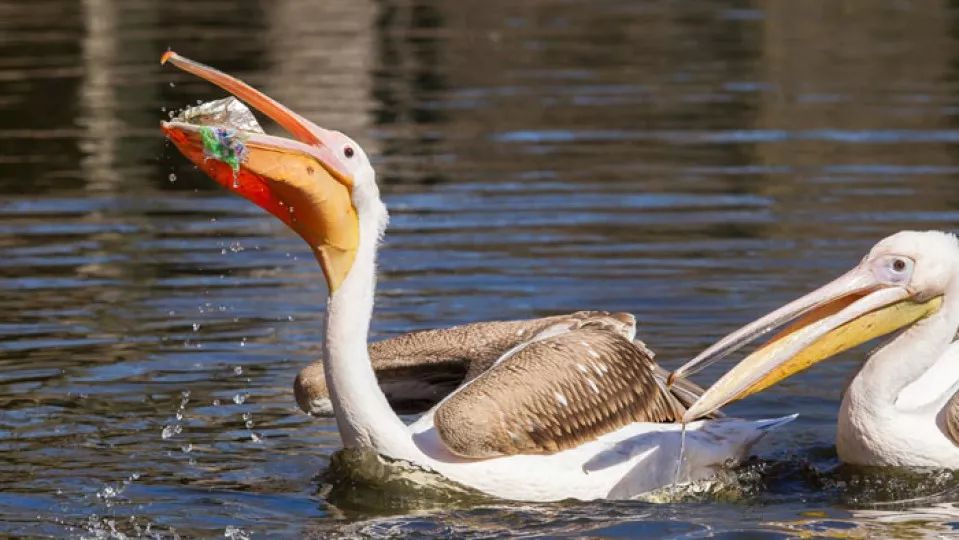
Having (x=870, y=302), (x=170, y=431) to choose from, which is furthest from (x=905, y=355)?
(x=170, y=431)

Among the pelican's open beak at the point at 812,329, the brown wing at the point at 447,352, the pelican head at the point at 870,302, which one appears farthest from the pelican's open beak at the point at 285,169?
the pelican head at the point at 870,302

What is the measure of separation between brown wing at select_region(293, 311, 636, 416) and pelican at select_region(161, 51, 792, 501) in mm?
203

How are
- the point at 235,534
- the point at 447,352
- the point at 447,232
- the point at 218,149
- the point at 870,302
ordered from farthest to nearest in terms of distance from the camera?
the point at 447,232
the point at 447,352
the point at 870,302
the point at 235,534
the point at 218,149

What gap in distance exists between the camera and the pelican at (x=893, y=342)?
232 inches

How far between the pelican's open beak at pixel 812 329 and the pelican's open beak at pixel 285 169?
1.13 m

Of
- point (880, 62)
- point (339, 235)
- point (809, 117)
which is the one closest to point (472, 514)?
point (339, 235)

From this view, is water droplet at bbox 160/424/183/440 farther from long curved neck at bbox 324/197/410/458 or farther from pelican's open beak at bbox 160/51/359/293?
A: pelican's open beak at bbox 160/51/359/293

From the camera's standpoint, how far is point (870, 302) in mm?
5949

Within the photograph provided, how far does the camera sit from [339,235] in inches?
225

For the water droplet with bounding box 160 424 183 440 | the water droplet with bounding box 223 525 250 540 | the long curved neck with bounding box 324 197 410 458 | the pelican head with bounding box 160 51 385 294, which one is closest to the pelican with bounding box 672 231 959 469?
the long curved neck with bounding box 324 197 410 458

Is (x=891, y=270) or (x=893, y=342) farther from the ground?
(x=891, y=270)

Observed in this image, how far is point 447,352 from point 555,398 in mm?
647

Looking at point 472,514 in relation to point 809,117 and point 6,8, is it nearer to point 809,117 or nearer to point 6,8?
point 809,117

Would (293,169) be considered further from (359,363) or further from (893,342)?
(893,342)
